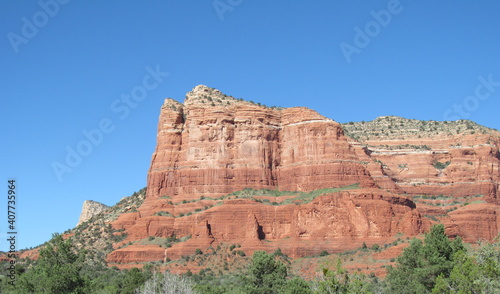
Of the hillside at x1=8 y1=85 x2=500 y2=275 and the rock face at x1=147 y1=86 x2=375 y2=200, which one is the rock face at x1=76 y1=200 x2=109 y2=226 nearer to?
the hillside at x1=8 y1=85 x2=500 y2=275

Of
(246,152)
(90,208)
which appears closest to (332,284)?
(246,152)

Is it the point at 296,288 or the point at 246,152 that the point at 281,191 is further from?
the point at 296,288

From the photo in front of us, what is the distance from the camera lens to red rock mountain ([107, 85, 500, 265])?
110m

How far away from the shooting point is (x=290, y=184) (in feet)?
404

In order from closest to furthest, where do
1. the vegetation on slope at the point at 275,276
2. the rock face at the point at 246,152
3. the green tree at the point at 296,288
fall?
the vegetation on slope at the point at 275,276 → the green tree at the point at 296,288 → the rock face at the point at 246,152

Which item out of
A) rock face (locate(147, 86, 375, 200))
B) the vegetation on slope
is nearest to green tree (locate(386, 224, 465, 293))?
the vegetation on slope

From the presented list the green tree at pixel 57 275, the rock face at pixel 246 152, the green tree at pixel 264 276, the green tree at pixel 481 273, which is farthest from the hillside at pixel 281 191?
the green tree at pixel 481 273

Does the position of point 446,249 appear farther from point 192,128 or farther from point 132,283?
point 192,128

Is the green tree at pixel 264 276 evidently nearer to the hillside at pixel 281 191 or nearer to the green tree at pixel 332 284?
the green tree at pixel 332 284

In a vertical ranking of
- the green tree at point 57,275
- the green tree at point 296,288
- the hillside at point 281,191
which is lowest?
the green tree at point 296,288

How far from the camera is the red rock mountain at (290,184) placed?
360 ft

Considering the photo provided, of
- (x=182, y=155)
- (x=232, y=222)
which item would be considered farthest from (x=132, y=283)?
(x=182, y=155)

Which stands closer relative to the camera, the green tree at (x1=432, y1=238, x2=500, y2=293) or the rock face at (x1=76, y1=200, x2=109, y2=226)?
the green tree at (x1=432, y1=238, x2=500, y2=293)

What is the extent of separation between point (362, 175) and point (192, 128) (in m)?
30.2
